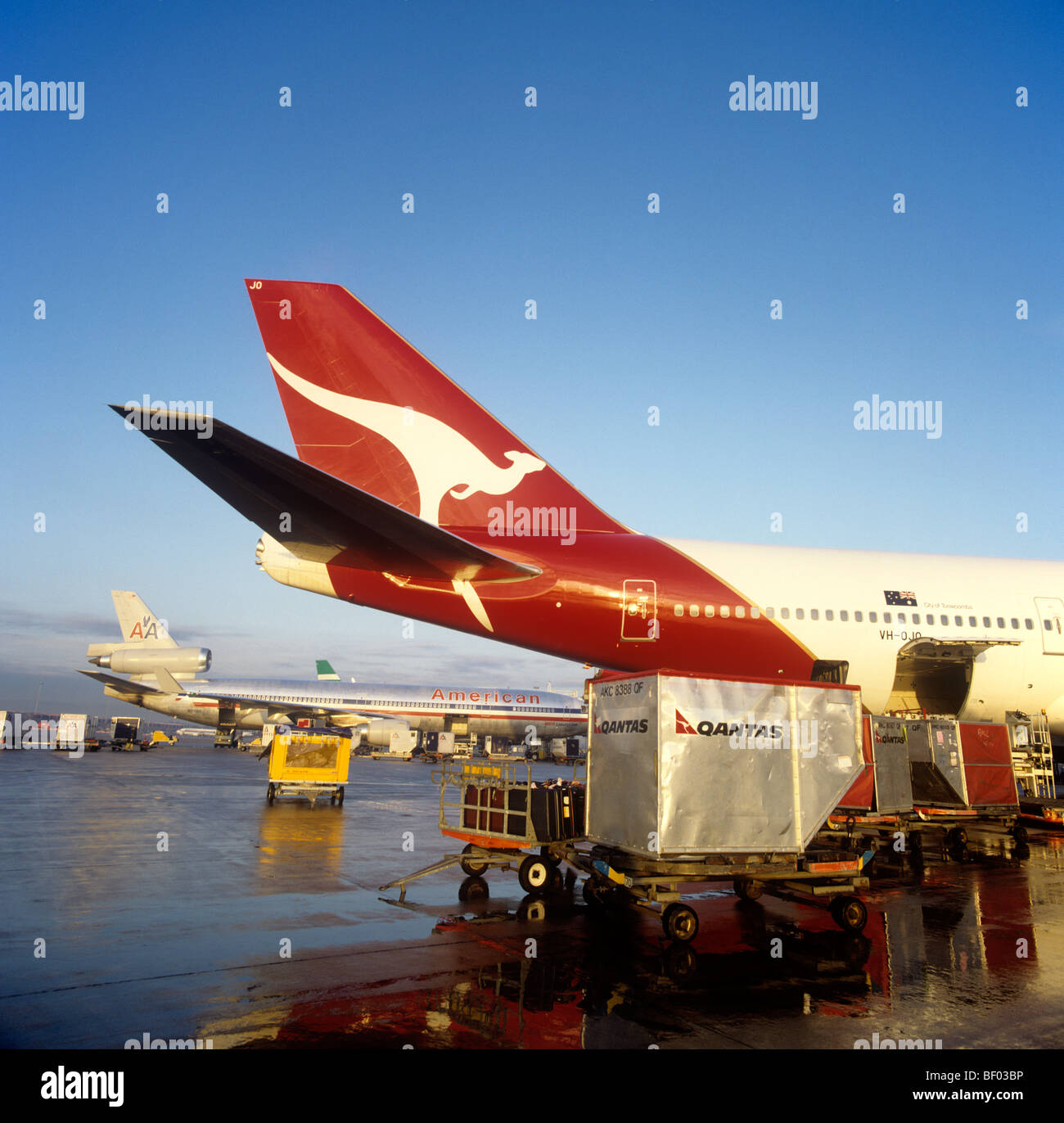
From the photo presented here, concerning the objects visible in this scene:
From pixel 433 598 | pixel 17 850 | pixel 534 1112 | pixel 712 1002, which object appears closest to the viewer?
pixel 534 1112

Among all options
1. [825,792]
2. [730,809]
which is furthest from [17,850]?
[825,792]

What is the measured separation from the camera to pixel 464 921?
356 inches

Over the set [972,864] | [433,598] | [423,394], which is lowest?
[972,864]

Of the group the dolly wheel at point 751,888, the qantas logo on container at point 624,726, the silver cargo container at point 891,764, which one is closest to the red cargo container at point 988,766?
the silver cargo container at point 891,764

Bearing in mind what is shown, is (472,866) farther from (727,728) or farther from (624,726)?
(727,728)

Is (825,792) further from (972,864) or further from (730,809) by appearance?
(972,864)

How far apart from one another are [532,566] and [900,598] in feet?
29.1

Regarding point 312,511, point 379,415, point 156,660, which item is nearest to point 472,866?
point 312,511

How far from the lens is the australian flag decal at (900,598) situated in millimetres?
17109

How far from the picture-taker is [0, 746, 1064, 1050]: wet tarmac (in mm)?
5562

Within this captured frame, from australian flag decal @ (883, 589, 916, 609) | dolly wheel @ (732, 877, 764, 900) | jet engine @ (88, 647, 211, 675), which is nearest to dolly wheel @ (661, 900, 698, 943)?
dolly wheel @ (732, 877, 764, 900)

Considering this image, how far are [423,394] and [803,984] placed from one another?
12.0 m

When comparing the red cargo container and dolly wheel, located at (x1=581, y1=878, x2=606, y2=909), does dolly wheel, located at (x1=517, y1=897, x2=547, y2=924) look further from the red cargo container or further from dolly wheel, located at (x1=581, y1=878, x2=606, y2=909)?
the red cargo container

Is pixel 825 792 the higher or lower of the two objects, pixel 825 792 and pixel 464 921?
the higher
